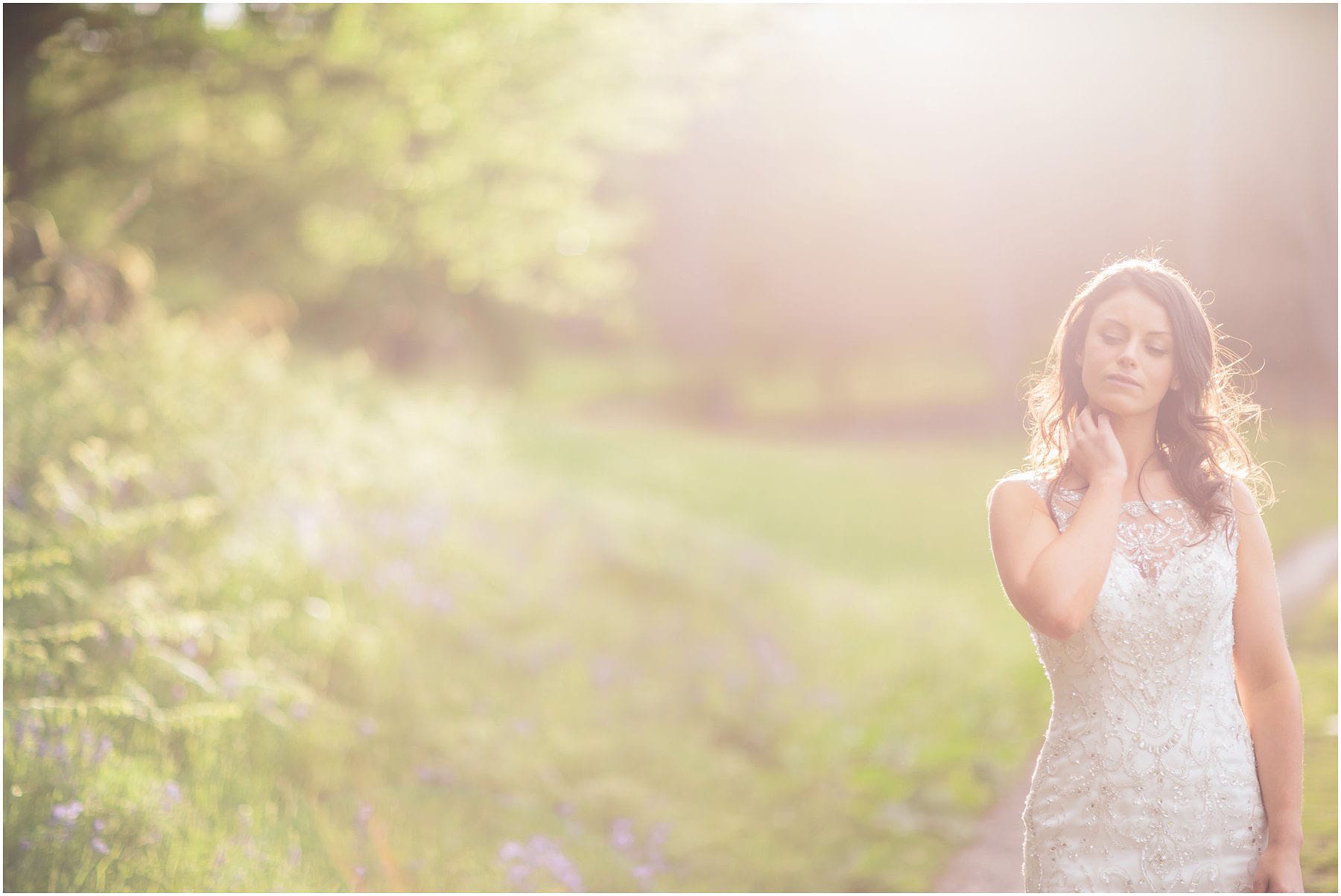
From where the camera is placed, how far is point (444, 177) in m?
8.95

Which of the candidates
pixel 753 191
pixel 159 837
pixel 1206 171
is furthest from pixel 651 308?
pixel 159 837

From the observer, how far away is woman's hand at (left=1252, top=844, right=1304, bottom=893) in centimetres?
248

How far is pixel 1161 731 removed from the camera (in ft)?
8.54

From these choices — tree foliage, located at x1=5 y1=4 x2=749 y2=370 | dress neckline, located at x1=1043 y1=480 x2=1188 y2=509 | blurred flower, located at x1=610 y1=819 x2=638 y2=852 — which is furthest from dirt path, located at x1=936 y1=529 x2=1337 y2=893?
tree foliage, located at x1=5 y1=4 x2=749 y2=370

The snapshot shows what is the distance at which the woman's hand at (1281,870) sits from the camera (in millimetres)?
2484

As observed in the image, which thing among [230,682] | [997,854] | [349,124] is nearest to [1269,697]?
[997,854]

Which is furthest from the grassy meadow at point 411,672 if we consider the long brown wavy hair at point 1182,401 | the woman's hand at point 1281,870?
the long brown wavy hair at point 1182,401

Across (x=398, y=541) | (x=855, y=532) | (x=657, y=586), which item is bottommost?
(x=855, y=532)

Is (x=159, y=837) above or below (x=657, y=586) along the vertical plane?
above

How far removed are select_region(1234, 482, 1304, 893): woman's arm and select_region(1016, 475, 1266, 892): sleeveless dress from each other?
3 centimetres

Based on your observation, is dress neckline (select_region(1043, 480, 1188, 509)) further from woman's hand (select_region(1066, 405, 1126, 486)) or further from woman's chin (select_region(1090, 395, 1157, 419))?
woman's chin (select_region(1090, 395, 1157, 419))

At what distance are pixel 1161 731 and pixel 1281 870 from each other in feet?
1.40

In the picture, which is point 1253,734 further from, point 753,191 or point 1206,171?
point 753,191

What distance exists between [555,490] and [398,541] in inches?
126
